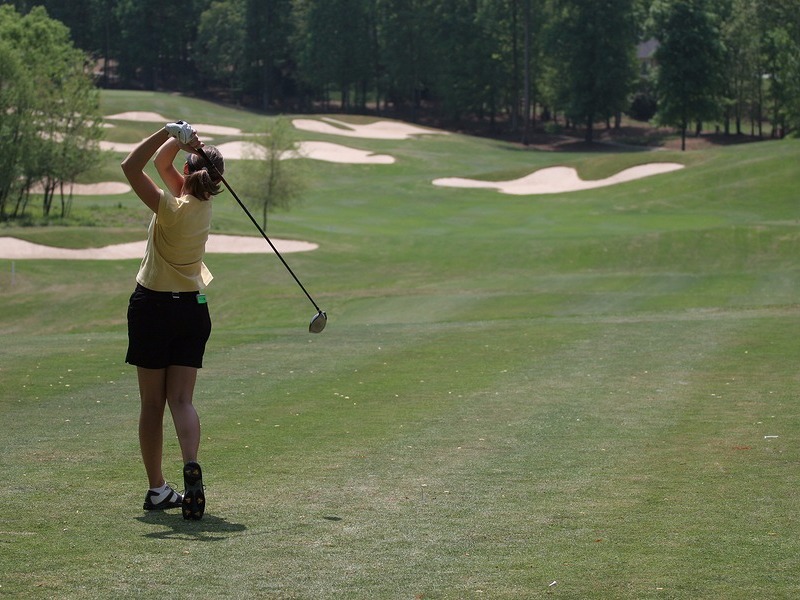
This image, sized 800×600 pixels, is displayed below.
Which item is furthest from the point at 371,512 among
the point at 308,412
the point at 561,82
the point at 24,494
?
the point at 561,82

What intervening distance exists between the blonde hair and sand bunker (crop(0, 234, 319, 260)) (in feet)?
98.3

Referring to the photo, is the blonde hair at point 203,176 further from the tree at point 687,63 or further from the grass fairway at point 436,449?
the tree at point 687,63

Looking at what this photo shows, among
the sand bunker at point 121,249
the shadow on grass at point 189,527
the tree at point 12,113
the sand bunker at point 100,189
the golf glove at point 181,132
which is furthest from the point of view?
the sand bunker at point 100,189

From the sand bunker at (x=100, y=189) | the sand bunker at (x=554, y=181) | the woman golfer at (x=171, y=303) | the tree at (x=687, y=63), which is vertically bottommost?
the sand bunker at (x=100, y=189)

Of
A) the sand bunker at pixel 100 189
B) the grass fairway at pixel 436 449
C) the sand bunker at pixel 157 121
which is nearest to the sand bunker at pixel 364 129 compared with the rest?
the sand bunker at pixel 157 121

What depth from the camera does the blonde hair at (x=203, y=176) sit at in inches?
318

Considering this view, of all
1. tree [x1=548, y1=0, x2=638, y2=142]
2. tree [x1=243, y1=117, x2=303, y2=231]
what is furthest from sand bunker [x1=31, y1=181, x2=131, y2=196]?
tree [x1=548, y1=0, x2=638, y2=142]

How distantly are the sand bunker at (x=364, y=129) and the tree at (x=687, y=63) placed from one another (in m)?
18.6

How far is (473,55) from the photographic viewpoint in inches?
4419

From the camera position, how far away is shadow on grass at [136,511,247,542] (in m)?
7.18

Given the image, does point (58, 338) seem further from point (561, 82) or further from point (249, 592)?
point (561, 82)

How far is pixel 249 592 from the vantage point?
5.96 m

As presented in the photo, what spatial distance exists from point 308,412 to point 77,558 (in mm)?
5616

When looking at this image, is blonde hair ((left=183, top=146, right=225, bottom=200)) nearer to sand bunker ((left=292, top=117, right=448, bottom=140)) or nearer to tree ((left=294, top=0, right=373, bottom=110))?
sand bunker ((left=292, top=117, right=448, bottom=140))
